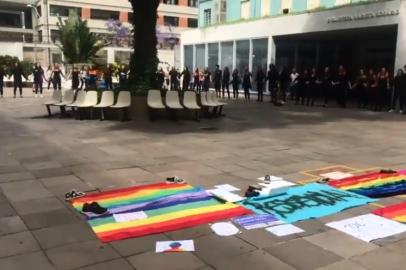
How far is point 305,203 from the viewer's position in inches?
235

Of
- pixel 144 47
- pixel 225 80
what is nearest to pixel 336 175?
pixel 144 47

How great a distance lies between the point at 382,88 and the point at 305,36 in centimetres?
748

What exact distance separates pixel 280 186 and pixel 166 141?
4.35m

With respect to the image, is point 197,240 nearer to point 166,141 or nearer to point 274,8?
point 166,141

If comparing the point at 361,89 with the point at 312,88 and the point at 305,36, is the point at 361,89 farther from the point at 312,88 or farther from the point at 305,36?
the point at 305,36

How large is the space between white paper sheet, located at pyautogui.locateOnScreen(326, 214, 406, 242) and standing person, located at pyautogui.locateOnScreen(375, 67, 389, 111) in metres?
14.6

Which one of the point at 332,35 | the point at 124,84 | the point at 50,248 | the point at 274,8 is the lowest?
the point at 50,248

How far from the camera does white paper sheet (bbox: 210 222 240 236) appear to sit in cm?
497

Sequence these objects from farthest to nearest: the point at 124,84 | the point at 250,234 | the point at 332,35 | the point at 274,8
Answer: the point at 274,8, the point at 332,35, the point at 124,84, the point at 250,234

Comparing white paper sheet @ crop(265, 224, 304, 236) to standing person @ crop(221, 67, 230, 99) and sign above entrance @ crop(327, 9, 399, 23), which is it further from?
standing person @ crop(221, 67, 230, 99)

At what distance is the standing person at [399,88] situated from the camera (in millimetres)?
→ 17773

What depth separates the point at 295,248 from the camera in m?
4.58

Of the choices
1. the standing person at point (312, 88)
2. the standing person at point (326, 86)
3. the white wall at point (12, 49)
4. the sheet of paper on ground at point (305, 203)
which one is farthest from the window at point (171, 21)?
the sheet of paper on ground at point (305, 203)

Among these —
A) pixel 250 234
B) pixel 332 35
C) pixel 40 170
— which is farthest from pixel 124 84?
pixel 332 35
